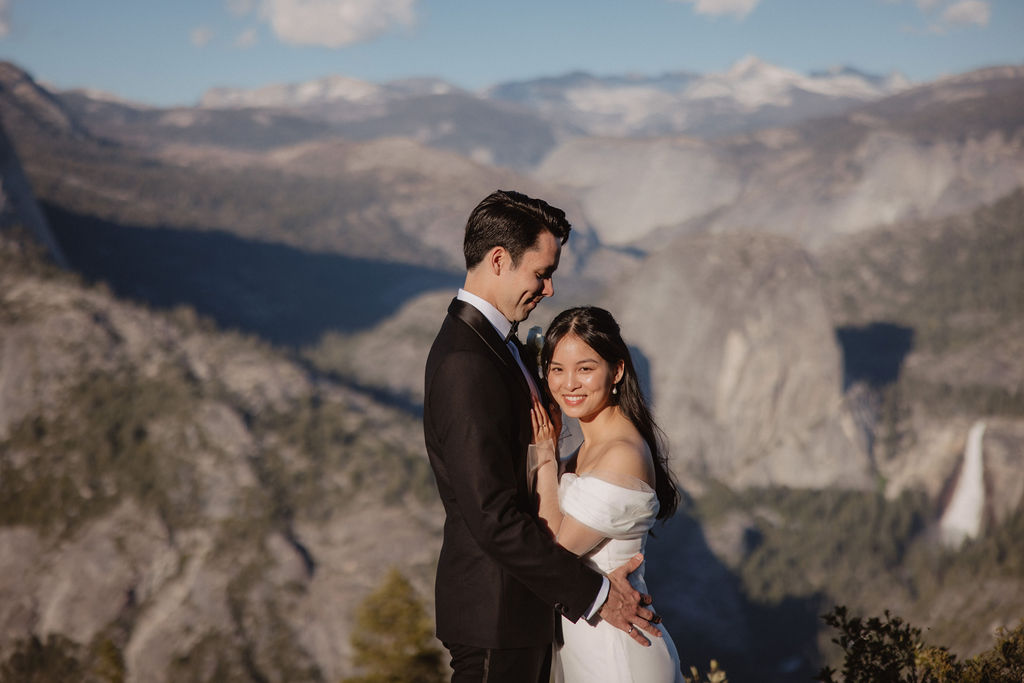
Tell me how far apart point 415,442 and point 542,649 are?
6745 centimetres

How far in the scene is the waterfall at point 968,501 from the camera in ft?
261

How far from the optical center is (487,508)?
429 centimetres

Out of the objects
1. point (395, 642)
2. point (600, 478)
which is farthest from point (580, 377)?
point (395, 642)

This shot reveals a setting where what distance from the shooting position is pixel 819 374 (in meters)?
96.1

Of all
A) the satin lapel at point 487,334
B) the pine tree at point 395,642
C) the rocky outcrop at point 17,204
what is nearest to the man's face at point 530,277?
the satin lapel at point 487,334

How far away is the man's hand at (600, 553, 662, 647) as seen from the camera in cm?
462

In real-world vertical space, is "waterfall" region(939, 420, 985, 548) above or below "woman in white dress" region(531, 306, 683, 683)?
below

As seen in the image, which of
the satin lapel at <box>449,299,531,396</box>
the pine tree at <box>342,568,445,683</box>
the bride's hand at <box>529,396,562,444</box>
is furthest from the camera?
the pine tree at <box>342,568,445,683</box>

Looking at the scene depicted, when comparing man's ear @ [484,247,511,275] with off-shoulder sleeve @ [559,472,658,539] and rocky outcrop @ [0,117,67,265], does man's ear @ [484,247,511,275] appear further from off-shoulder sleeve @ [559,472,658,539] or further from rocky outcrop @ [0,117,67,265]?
rocky outcrop @ [0,117,67,265]

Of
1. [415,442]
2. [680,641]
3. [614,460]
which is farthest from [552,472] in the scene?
[415,442]

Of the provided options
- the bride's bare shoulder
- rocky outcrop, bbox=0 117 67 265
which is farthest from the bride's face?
rocky outcrop, bbox=0 117 67 265

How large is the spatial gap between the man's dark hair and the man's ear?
0.02 m

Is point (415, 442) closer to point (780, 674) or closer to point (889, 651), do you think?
point (780, 674)

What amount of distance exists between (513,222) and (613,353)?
43.1 inches
